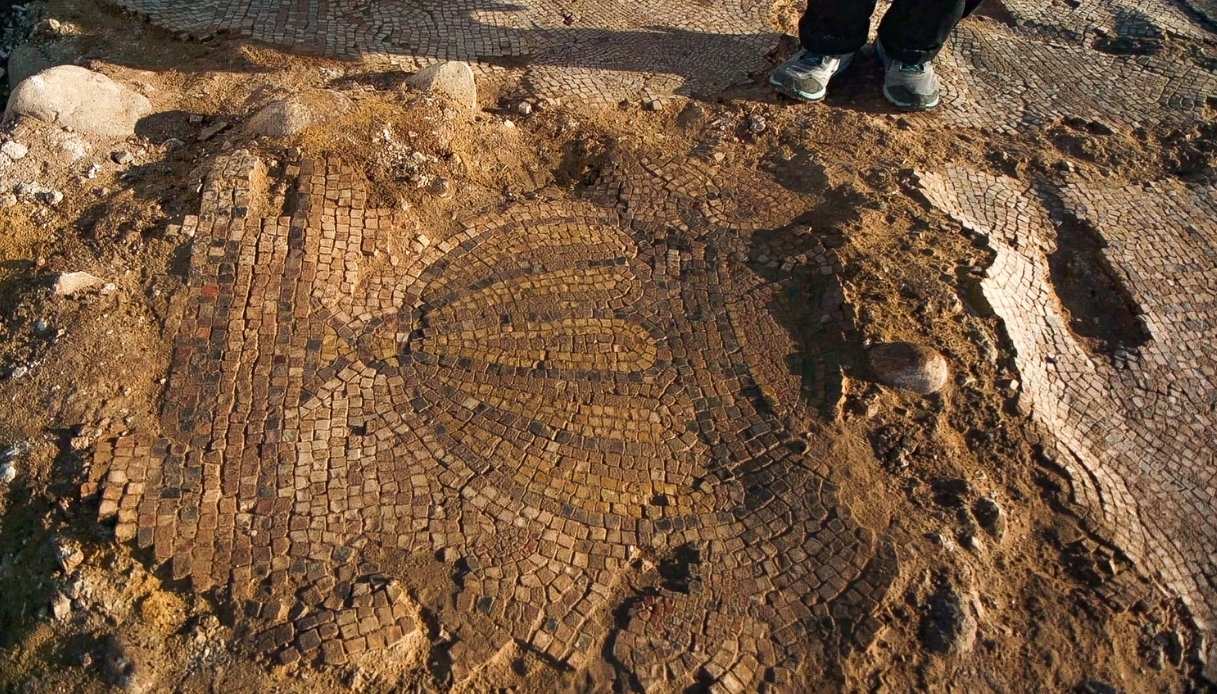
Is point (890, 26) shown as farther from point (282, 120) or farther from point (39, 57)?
point (39, 57)

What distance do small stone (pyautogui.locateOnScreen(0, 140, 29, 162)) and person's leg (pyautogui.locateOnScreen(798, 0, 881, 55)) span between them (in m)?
6.34

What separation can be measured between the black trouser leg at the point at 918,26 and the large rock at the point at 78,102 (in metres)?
6.36

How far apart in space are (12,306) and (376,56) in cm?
367

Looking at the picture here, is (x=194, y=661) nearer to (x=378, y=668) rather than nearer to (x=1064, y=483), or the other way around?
(x=378, y=668)

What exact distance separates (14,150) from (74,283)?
1475 mm

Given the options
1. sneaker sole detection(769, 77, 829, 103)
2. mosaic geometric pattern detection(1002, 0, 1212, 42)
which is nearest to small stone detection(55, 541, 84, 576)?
sneaker sole detection(769, 77, 829, 103)

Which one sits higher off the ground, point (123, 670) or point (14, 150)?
point (14, 150)

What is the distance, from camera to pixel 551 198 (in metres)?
6.17

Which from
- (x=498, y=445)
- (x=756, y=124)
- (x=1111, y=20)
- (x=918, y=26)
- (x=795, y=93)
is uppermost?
(x=918, y=26)

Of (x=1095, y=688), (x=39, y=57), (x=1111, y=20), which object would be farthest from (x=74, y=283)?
(x=1111, y=20)

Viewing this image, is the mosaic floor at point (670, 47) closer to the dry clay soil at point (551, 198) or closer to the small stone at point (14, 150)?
the dry clay soil at point (551, 198)

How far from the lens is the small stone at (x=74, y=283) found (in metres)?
4.94

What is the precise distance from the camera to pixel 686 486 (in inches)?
182

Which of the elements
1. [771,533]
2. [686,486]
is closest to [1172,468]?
[771,533]
